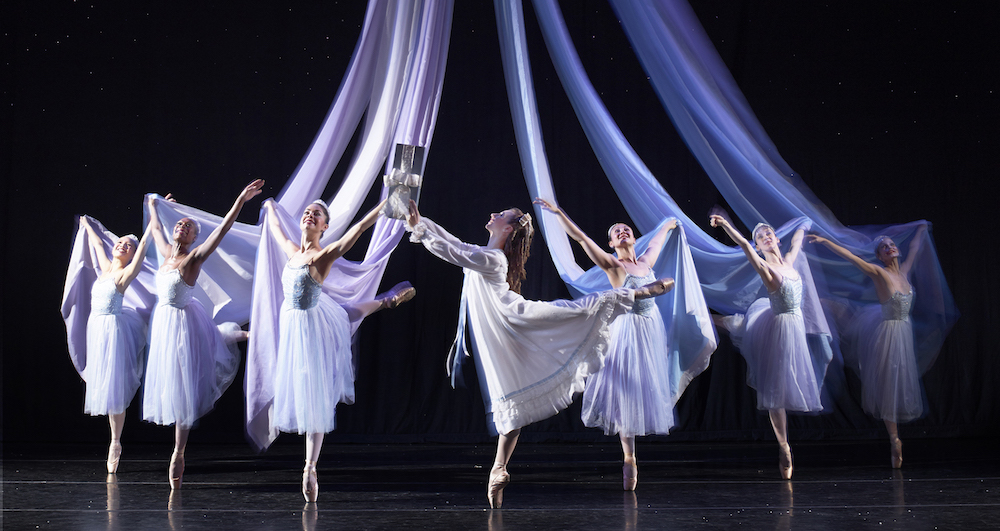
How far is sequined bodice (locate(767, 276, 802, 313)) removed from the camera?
404 centimetres

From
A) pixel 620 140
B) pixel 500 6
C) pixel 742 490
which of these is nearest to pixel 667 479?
pixel 742 490

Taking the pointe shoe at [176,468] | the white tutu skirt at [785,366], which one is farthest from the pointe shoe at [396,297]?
the white tutu skirt at [785,366]

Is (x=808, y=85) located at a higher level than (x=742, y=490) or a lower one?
higher

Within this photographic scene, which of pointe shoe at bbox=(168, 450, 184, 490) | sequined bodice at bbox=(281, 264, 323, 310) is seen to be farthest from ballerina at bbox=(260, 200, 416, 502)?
pointe shoe at bbox=(168, 450, 184, 490)

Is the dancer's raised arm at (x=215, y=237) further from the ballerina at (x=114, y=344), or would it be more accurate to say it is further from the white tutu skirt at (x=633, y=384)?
the white tutu skirt at (x=633, y=384)

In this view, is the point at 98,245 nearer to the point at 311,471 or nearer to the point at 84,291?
the point at 84,291

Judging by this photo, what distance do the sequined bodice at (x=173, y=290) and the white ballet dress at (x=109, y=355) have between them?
22.6 inches

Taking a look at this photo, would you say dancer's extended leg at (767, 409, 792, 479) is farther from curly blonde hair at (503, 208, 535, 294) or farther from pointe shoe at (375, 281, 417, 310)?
pointe shoe at (375, 281, 417, 310)

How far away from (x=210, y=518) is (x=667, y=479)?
229cm

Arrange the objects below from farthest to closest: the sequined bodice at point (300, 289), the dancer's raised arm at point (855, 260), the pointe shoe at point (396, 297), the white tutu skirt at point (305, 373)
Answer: the dancer's raised arm at point (855, 260) → the pointe shoe at point (396, 297) → the sequined bodice at point (300, 289) → the white tutu skirt at point (305, 373)

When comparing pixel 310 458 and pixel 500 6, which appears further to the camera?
pixel 500 6

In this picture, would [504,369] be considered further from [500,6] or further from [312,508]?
[500,6]

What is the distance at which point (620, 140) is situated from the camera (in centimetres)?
383

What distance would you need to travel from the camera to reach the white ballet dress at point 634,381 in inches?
147
